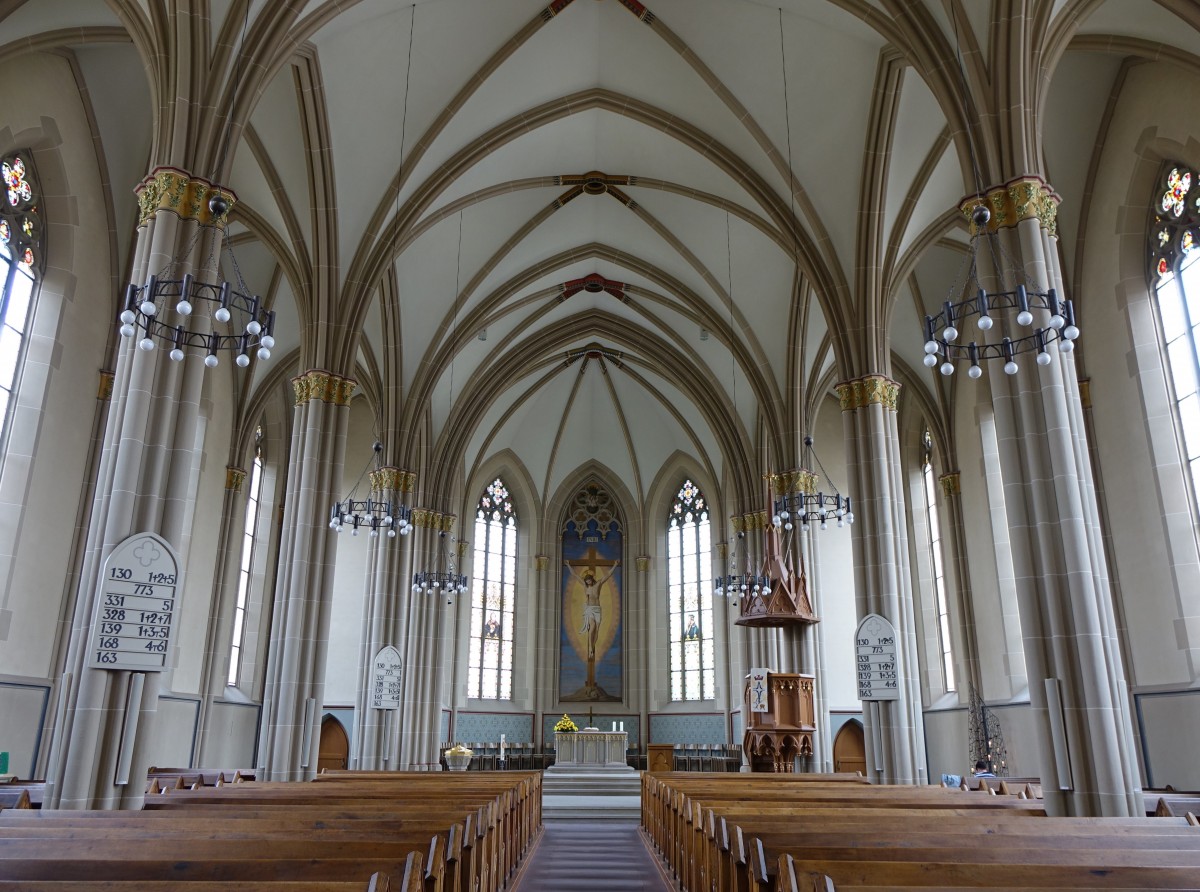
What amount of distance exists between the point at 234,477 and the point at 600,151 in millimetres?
11784

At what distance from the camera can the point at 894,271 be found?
52.2 feet

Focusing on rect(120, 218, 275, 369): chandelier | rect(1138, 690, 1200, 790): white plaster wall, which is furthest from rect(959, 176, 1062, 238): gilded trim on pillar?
rect(120, 218, 275, 369): chandelier

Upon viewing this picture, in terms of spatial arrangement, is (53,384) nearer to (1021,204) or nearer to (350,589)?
(350,589)

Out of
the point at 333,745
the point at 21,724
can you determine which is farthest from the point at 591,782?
the point at 21,724

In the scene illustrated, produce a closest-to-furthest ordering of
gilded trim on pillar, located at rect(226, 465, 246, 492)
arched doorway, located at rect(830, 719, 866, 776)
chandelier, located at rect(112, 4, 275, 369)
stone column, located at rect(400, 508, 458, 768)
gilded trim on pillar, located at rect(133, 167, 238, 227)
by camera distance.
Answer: chandelier, located at rect(112, 4, 275, 369) → gilded trim on pillar, located at rect(133, 167, 238, 227) → stone column, located at rect(400, 508, 458, 768) → gilded trim on pillar, located at rect(226, 465, 246, 492) → arched doorway, located at rect(830, 719, 866, 776)

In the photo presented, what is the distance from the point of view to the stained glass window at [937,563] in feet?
71.1

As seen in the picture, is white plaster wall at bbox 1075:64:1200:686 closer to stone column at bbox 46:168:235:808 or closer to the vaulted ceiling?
the vaulted ceiling

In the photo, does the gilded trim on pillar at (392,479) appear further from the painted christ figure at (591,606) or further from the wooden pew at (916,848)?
the wooden pew at (916,848)

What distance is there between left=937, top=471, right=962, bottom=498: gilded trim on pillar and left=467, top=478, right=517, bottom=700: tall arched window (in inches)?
586

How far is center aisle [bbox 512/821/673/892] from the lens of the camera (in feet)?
28.8

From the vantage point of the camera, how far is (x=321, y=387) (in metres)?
15.2

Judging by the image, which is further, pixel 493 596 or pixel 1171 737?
pixel 493 596

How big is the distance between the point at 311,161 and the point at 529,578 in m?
18.3

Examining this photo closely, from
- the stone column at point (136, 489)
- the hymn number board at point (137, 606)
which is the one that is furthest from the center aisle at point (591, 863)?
the hymn number board at point (137, 606)
